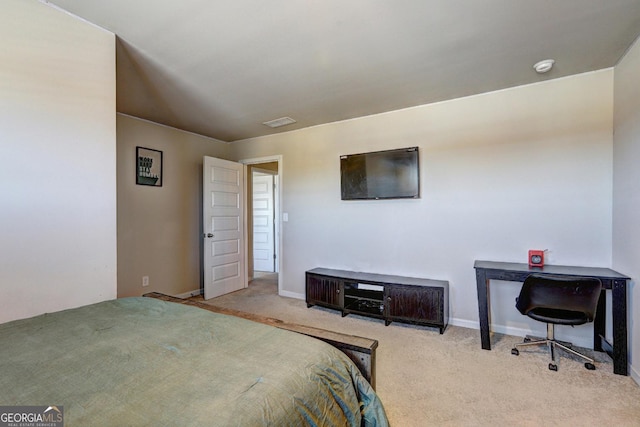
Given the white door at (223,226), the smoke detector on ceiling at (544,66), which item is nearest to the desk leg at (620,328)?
the smoke detector on ceiling at (544,66)

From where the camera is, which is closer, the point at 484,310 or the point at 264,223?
the point at 484,310

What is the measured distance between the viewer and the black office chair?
7.41ft

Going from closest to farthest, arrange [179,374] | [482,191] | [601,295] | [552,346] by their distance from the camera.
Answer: [179,374], [552,346], [601,295], [482,191]

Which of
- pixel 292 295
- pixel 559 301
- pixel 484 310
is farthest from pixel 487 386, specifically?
pixel 292 295

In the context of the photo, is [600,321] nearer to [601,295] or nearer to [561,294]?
[601,295]

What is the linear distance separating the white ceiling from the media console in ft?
6.61

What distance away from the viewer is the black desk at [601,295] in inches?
87.1

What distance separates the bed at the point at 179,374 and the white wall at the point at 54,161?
0.39m

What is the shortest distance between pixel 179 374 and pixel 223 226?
3671mm

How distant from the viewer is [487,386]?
2100 millimetres

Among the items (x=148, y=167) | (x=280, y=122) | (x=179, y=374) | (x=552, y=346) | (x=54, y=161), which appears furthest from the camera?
(x=280, y=122)

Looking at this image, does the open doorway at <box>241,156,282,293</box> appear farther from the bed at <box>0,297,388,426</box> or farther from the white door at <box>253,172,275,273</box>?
the bed at <box>0,297,388,426</box>

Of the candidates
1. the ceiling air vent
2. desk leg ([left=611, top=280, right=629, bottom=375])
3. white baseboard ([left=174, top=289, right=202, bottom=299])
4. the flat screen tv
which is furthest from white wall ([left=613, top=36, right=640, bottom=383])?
white baseboard ([left=174, top=289, right=202, bottom=299])

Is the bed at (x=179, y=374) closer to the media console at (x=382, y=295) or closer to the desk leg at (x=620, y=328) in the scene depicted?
the media console at (x=382, y=295)
